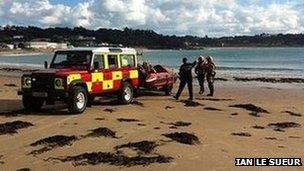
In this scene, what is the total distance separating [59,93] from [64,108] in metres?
1.73

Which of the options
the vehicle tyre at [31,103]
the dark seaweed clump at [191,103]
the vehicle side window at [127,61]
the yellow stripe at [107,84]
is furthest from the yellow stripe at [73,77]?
the dark seaweed clump at [191,103]

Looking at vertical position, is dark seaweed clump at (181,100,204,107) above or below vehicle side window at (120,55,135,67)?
below

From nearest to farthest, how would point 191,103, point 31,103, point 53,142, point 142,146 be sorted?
point 142,146
point 53,142
point 31,103
point 191,103

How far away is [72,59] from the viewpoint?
15.7 meters

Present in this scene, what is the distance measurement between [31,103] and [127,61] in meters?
3.84

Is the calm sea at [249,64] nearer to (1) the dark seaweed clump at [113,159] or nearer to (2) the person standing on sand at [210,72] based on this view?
(2) the person standing on sand at [210,72]

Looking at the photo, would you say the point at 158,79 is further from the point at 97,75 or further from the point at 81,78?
the point at 81,78

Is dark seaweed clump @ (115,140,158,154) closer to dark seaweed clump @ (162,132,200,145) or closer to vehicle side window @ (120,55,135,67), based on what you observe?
dark seaweed clump @ (162,132,200,145)

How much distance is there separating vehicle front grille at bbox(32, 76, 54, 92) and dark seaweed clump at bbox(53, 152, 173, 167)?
5518mm

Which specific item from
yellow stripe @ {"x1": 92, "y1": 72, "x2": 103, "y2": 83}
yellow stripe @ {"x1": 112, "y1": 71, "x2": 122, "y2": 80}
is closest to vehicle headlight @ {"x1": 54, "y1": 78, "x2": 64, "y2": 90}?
yellow stripe @ {"x1": 92, "y1": 72, "x2": 103, "y2": 83}

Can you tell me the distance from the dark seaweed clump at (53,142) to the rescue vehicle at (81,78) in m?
3.63

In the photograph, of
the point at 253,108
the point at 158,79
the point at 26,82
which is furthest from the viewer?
the point at 158,79

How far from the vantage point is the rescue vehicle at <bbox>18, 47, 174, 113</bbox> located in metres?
14.5

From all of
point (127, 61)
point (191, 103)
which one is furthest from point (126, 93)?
point (191, 103)
